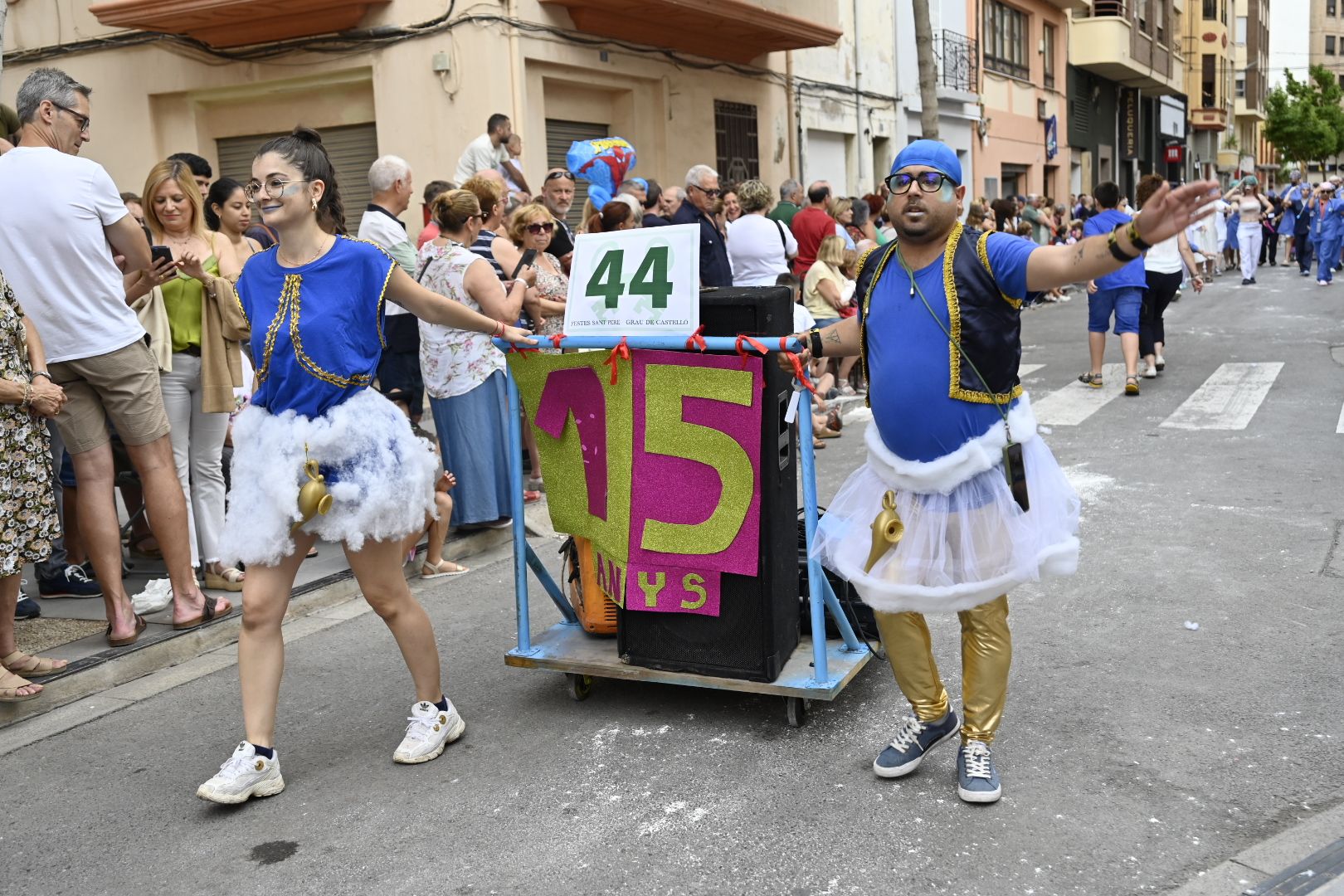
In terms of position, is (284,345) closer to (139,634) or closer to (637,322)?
(637,322)

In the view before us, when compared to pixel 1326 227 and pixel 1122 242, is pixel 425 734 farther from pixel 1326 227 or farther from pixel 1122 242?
pixel 1326 227

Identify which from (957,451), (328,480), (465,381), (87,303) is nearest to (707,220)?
(465,381)

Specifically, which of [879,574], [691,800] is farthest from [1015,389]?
[691,800]

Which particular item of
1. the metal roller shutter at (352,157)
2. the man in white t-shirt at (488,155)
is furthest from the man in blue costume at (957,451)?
the metal roller shutter at (352,157)

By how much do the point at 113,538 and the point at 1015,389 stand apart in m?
3.69

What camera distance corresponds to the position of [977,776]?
3.71 meters

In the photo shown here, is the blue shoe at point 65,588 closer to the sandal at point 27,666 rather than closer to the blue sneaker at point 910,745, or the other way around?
the sandal at point 27,666

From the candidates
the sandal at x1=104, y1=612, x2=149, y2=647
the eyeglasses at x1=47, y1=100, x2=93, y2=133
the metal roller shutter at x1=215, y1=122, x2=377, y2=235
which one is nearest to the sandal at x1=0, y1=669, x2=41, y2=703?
the sandal at x1=104, y1=612, x2=149, y2=647

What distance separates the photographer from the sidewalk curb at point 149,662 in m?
4.89

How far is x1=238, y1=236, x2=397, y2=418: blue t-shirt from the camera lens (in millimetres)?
3982

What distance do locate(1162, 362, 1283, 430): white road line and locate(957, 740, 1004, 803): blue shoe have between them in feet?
21.0

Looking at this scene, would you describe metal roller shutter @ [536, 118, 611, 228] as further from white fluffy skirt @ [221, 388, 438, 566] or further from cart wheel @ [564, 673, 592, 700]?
white fluffy skirt @ [221, 388, 438, 566]

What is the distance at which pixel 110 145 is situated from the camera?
52.2ft

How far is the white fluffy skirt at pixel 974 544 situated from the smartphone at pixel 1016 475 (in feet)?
0.08
